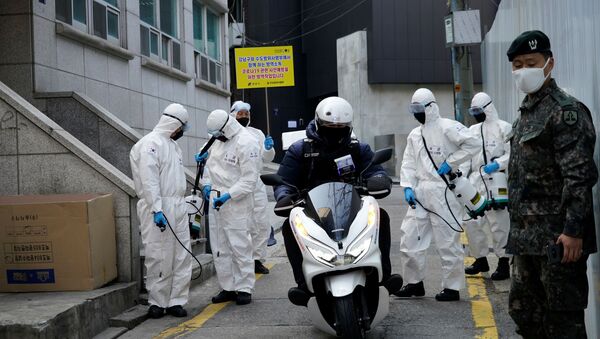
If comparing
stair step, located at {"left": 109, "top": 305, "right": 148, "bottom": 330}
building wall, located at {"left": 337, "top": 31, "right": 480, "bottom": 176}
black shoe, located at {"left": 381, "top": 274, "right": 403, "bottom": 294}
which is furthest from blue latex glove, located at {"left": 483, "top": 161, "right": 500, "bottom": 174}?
building wall, located at {"left": 337, "top": 31, "right": 480, "bottom": 176}

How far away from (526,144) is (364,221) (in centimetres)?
137

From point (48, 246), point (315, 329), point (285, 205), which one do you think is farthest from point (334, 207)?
point (48, 246)

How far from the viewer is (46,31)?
9.77 metres

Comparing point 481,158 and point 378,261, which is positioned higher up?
point 481,158

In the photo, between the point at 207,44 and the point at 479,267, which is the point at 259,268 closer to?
the point at 479,267

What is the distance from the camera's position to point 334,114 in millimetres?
5883

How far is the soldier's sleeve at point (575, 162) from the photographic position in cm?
407

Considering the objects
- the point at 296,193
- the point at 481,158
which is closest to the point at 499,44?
the point at 481,158

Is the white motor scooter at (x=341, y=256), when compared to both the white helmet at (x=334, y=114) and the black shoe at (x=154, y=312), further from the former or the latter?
the black shoe at (x=154, y=312)

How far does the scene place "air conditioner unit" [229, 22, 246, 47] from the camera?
1449 inches

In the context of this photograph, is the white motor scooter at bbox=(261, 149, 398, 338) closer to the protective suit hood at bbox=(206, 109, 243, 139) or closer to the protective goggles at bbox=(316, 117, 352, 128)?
the protective goggles at bbox=(316, 117, 352, 128)

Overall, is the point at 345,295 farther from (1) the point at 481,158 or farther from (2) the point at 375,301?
(1) the point at 481,158

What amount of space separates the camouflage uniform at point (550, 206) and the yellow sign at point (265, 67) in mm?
21423

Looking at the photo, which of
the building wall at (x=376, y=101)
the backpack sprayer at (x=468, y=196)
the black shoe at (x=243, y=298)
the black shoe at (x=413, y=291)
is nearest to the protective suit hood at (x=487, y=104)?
the backpack sprayer at (x=468, y=196)
